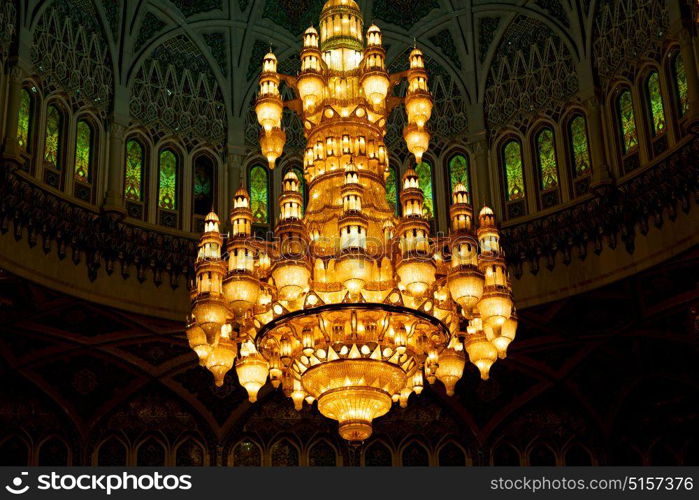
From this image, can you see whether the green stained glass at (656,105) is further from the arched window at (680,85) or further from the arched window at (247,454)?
the arched window at (247,454)

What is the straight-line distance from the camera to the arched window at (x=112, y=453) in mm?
18656

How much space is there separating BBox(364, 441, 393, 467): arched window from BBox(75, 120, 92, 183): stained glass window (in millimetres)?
7040

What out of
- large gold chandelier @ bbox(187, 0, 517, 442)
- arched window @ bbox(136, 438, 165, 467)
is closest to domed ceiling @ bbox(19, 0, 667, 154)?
arched window @ bbox(136, 438, 165, 467)

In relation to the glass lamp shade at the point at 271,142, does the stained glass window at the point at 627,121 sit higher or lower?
higher

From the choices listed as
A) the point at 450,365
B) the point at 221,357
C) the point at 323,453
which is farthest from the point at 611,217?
the point at 221,357

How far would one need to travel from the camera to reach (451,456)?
19.7 meters

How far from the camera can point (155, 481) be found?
1030 cm

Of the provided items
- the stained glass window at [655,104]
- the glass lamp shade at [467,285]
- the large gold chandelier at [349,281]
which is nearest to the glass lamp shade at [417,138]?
the large gold chandelier at [349,281]

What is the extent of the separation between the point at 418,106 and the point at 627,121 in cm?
588

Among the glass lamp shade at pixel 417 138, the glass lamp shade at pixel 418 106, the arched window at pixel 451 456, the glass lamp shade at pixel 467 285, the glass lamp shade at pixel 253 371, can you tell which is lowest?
the glass lamp shade at pixel 253 371

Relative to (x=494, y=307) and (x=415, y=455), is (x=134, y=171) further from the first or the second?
(x=494, y=307)

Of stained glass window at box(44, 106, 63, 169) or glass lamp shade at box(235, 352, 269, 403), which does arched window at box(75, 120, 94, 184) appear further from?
glass lamp shade at box(235, 352, 269, 403)

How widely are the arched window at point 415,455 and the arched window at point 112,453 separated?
499cm

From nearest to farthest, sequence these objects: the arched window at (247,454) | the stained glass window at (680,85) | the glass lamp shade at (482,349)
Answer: the glass lamp shade at (482,349)
the stained glass window at (680,85)
the arched window at (247,454)
